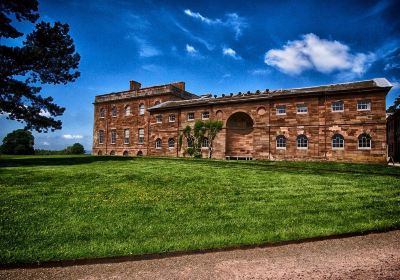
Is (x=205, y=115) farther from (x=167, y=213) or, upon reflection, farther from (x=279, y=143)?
(x=167, y=213)

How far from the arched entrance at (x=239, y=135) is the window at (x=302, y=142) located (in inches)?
214

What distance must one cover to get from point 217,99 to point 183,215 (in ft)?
86.9

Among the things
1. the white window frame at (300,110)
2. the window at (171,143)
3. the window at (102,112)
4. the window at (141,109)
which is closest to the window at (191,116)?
the window at (171,143)

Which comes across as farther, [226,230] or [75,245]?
[226,230]

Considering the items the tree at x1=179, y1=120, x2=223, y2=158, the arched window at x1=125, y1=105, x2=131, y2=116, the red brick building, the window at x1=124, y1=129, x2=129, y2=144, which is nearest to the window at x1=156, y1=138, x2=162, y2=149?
the red brick building

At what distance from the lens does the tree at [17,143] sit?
123 feet

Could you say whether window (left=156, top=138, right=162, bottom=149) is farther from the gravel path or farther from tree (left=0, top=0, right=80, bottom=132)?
the gravel path

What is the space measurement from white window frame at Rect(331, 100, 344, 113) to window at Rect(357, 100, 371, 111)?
4.72ft

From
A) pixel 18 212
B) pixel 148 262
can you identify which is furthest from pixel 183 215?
pixel 18 212

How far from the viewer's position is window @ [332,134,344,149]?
1049 inches

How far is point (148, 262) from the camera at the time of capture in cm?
509

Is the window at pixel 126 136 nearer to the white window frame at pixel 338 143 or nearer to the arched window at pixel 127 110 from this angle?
the arched window at pixel 127 110

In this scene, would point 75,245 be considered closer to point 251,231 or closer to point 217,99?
point 251,231

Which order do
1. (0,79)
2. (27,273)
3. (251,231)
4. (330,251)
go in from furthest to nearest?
(0,79) < (251,231) < (330,251) < (27,273)
